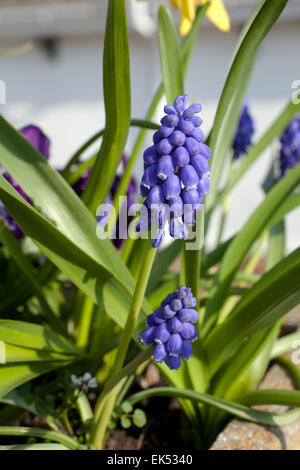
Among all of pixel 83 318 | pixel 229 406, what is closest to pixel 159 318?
pixel 229 406

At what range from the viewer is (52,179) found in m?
0.78

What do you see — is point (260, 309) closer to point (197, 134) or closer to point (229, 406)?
point (229, 406)

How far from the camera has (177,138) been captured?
0.57 m

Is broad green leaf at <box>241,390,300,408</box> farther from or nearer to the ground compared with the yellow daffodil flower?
nearer to the ground

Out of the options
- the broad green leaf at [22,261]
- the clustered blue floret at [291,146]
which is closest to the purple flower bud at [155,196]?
the broad green leaf at [22,261]

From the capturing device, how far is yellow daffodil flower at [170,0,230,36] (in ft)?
3.02

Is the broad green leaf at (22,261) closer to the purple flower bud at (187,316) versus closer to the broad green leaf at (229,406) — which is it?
the broad green leaf at (229,406)

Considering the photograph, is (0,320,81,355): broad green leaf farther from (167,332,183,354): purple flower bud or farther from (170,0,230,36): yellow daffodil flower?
(170,0,230,36): yellow daffodil flower

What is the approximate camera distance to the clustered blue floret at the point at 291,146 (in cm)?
129

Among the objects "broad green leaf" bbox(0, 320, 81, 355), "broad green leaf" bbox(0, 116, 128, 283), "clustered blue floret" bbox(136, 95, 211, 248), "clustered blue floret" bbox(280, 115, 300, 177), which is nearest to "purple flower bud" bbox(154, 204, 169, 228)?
"clustered blue floret" bbox(136, 95, 211, 248)

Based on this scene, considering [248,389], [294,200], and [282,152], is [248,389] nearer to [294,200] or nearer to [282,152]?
[294,200]

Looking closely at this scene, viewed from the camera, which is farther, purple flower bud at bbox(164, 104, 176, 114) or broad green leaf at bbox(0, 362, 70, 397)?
broad green leaf at bbox(0, 362, 70, 397)

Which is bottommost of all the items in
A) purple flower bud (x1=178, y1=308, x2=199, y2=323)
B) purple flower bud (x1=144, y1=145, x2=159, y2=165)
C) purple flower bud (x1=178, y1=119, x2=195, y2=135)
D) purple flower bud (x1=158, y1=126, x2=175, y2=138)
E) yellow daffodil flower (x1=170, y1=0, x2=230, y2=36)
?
purple flower bud (x1=178, y1=308, x2=199, y2=323)

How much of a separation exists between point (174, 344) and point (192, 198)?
0.57 ft
